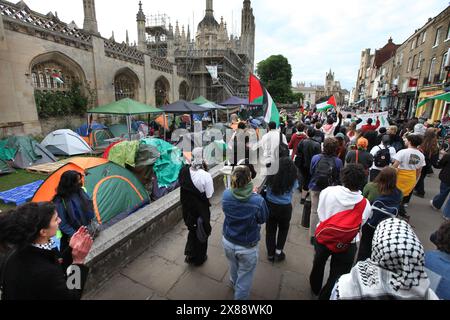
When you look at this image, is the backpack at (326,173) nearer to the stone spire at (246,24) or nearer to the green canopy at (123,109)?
the green canopy at (123,109)

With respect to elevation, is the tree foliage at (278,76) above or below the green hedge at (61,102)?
above

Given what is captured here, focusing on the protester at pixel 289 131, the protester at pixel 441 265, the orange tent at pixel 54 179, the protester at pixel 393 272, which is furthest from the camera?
the protester at pixel 289 131

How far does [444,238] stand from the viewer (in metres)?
1.52

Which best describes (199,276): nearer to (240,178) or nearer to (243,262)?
(243,262)

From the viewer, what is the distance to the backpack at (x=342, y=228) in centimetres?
218

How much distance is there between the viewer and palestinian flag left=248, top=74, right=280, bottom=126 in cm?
569

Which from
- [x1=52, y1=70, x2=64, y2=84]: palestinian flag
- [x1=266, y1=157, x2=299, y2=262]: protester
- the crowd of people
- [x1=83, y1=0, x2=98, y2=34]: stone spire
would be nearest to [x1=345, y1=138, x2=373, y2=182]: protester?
the crowd of people

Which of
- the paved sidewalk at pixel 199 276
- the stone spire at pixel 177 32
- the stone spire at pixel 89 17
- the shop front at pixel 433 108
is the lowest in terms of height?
the paved sidewalk at pixel 199 276

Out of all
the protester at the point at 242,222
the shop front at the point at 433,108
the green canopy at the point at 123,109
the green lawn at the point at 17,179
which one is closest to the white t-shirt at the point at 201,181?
the protester at the point at 242,222

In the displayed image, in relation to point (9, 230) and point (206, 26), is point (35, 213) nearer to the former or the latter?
point (9, 230)

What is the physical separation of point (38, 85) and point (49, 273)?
13598 millimetres

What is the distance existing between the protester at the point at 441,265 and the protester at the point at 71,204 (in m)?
3.24
